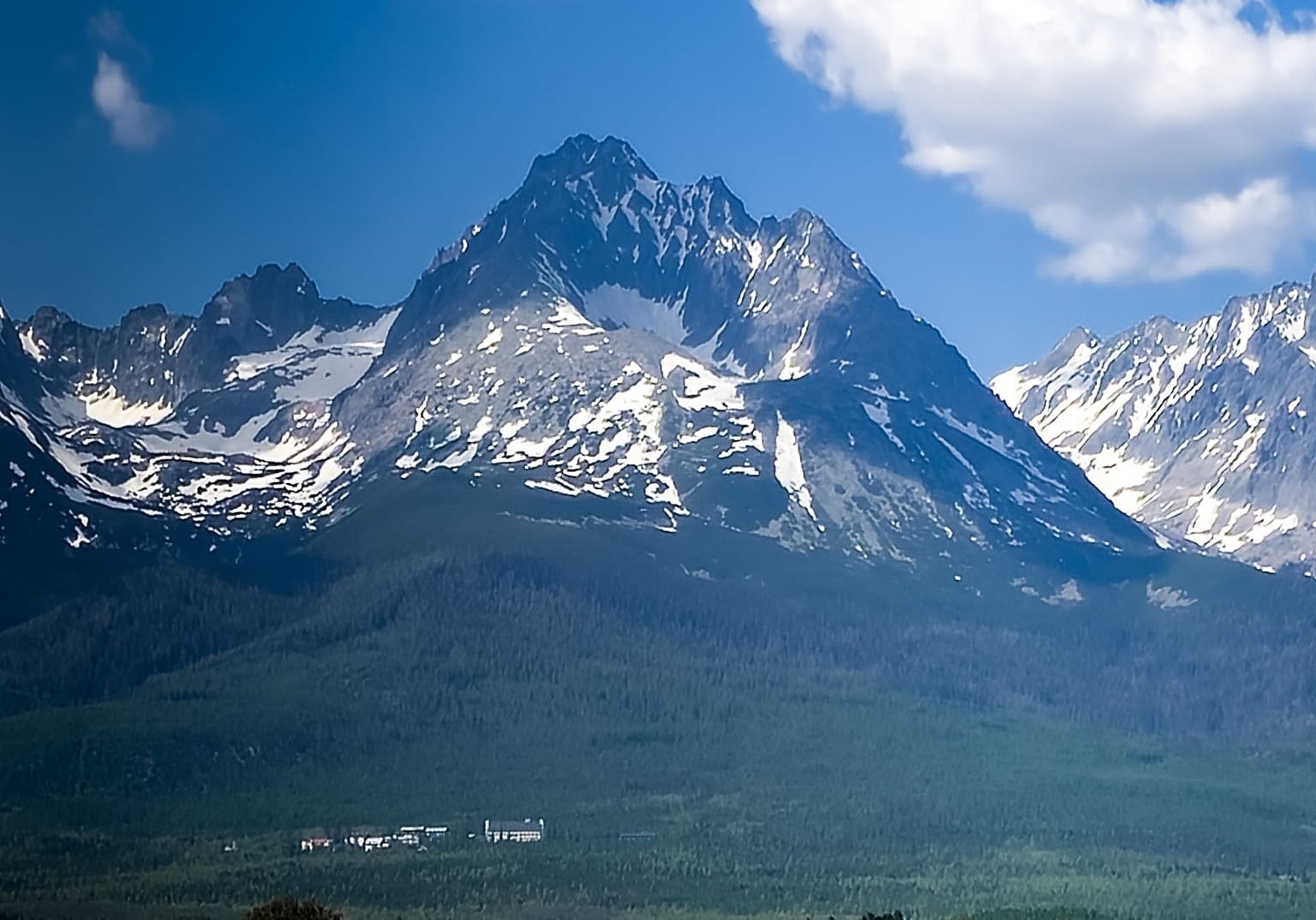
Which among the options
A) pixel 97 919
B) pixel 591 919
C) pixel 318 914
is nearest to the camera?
pixel 318 914

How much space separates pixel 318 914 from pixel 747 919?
8200cm

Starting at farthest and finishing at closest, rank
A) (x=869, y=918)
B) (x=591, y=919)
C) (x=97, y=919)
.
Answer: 1. (x=591, y=919)
2. (x=97, y=919)
3. (x=869, y=918)

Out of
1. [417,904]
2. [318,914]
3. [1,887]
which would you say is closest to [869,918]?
[318,914]

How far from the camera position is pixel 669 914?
19888cm

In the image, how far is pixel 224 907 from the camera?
19050cm

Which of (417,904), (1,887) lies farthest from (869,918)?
(1,887)

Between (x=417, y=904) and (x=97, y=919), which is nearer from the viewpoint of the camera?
(x=97, y=919)

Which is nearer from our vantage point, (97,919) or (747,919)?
(97,919)

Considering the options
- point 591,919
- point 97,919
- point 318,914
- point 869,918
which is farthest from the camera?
point 591,919

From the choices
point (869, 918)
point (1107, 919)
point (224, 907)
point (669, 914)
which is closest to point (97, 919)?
point (224, 907)

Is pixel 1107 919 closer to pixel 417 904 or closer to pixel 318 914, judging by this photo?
pixel 417 904

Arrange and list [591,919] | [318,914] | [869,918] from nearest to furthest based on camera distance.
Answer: [318,914] < [869,918] < [591,919]

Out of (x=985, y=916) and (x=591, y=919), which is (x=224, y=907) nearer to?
(x=591, y=919)

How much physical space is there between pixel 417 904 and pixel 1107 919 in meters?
56.5
